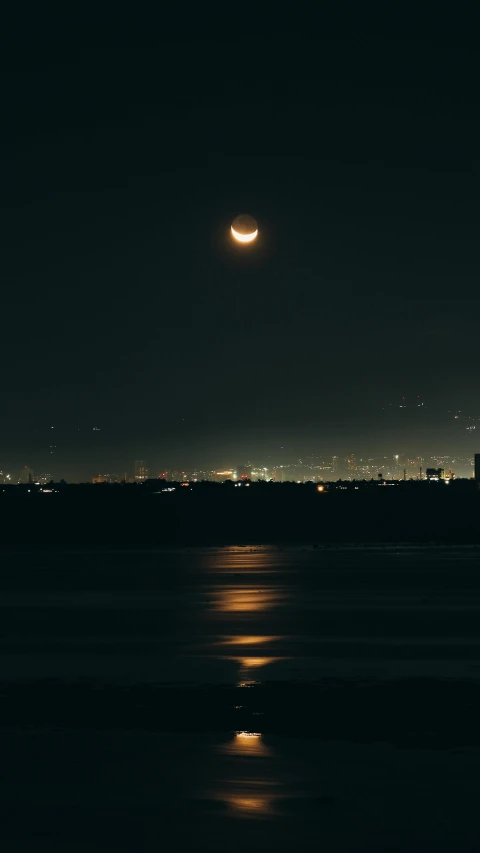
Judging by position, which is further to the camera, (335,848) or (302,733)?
(302,733)

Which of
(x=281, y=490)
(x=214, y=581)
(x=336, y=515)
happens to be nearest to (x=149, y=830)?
(x=214, y=581)

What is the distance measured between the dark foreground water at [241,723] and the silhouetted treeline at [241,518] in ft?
101

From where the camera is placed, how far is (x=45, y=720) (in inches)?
613

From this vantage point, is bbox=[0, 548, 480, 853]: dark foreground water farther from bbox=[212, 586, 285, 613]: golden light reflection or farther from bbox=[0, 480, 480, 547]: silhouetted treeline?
bbox=[0, 480, 480, 547]: silhouetted treeline

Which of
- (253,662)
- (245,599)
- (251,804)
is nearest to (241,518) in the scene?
(245,599)

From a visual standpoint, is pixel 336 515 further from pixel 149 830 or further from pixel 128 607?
pixel 149 830

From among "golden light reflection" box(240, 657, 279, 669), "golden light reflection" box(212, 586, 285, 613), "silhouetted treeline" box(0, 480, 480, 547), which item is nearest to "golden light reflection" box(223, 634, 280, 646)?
"golden light reflection" box(240, 657, 279, 669)

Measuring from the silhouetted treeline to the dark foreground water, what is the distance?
30.6m

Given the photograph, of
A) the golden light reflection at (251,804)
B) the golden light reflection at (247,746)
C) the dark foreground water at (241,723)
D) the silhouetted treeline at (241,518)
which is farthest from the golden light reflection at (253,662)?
the silhouetted treeline at (241,518)

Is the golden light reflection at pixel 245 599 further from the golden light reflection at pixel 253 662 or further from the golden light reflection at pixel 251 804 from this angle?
the golden light reflection at pixel 251 804

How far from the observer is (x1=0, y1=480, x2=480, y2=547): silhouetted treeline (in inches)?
2454

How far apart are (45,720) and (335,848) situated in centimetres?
595

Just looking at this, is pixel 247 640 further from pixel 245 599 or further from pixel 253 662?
pixel 245 599

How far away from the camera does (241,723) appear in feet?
50.4
